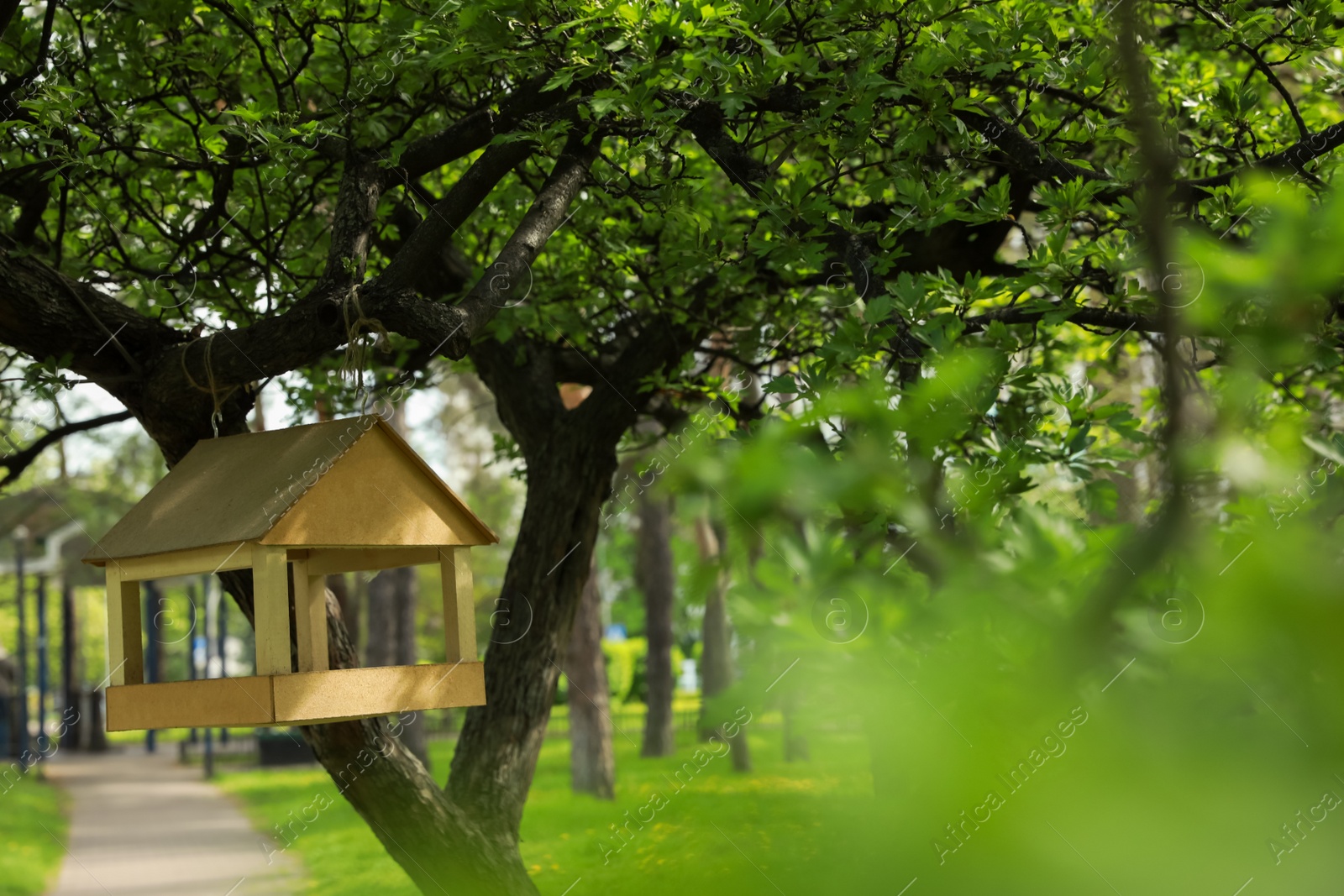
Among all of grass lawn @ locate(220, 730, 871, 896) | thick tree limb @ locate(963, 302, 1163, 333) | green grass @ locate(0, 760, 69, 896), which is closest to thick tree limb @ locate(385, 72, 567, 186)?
thick tree limb @ locate(963, 302, 1163, 333)

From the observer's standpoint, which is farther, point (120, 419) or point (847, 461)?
point (120, 419)

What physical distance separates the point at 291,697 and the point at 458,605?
2.41ft

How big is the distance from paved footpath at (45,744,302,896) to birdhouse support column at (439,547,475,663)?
7085mm

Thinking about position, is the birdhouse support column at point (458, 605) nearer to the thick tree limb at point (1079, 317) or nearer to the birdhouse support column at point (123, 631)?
the birdhouse support column at point (123, 631)

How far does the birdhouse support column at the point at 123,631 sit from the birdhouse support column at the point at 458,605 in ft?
3.09

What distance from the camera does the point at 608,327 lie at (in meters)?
5.77

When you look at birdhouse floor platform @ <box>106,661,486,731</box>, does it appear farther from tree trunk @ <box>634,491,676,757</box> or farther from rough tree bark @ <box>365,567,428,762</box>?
tree trunk @ <box>634,491,676,757</box>

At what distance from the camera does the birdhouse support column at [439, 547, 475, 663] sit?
358 centimetres

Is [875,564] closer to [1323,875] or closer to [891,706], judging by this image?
[891,706]

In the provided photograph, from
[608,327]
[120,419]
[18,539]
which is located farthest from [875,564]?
[18,539]

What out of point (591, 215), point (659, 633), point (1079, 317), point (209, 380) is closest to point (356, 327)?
point (209, 380)

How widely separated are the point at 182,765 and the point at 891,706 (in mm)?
22916

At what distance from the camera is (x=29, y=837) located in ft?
40.9

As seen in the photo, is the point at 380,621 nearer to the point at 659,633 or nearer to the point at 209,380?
the point at 659,633
